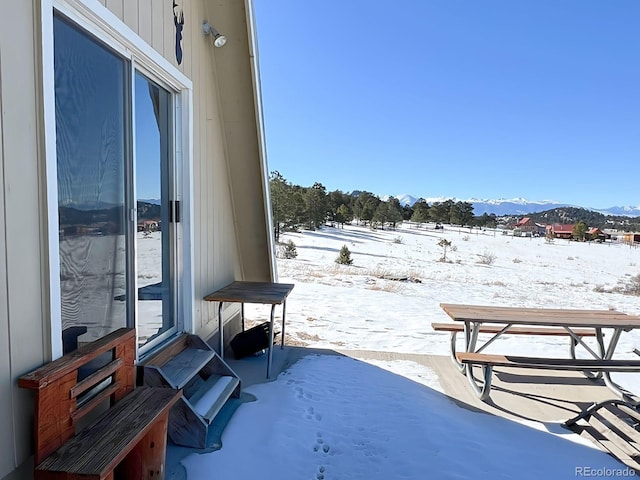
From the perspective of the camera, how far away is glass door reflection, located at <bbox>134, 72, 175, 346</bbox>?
2529 millimetres

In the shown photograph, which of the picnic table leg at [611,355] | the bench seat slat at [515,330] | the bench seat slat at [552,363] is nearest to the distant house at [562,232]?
the bench seat slat at [515,330]

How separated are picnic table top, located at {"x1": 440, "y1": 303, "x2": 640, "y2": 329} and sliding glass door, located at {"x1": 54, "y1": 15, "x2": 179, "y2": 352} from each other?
8.70ft

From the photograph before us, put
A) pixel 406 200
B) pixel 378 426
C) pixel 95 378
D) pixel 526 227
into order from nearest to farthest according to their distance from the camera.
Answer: pixel 95 378 → pixel 378 426 → pixel 526 227 → pixel 406 200

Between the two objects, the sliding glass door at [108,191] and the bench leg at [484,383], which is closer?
the sliding glass door at [108,191]

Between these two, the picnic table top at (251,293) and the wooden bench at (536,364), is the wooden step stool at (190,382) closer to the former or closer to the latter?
the picnic table top at (251,293)

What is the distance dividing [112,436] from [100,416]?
0.25 metres

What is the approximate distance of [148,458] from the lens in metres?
1.75

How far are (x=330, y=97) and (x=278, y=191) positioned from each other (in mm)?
6384

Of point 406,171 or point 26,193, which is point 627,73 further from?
point 406,171

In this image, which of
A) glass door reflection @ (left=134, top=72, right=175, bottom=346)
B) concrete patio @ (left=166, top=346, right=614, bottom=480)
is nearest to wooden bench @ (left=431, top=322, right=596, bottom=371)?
concrete patio @ (left=166, top=346, right=614, bottom=480)

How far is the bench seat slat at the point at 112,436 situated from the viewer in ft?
4.44

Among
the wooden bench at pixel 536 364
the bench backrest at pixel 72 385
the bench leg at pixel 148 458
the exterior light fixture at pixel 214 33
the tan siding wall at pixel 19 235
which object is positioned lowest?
the wooden bench at pixel 536 364

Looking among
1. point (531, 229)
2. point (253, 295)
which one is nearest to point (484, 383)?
point (253, 295)

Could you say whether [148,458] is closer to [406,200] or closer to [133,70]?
[133,70]
